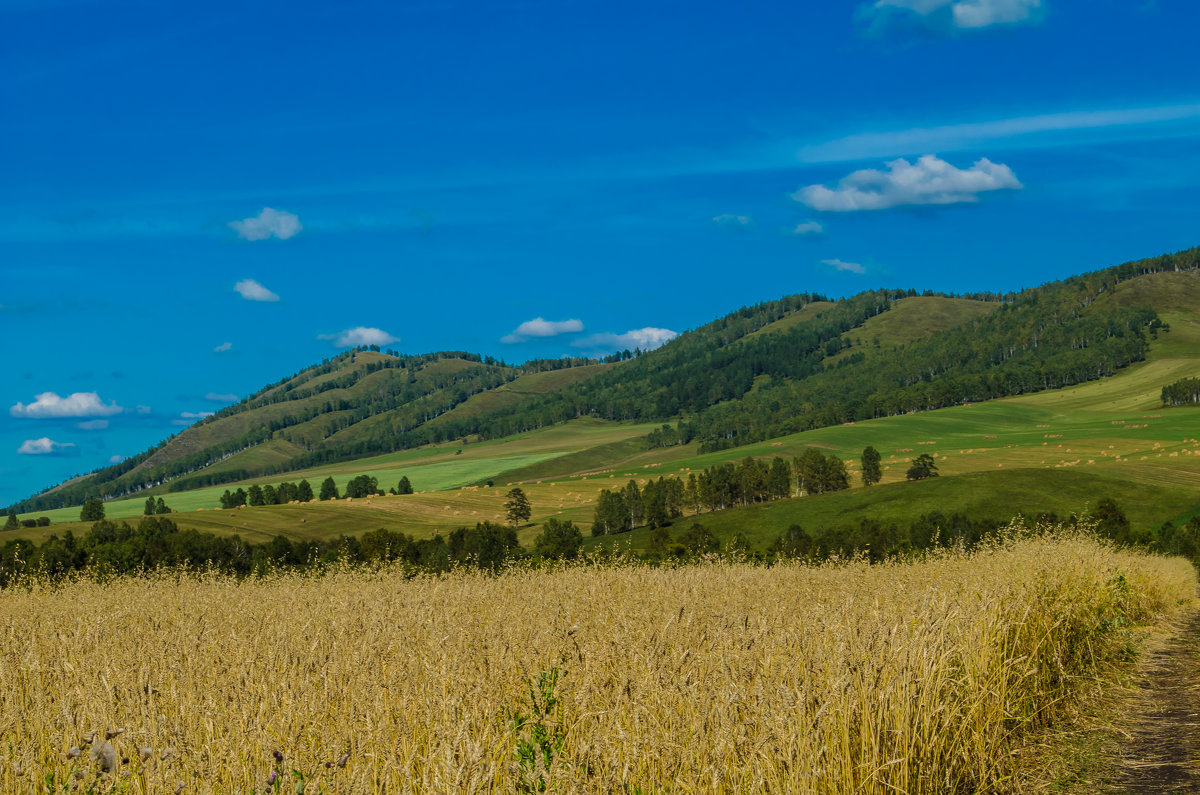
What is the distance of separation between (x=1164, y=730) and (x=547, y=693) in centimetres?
660

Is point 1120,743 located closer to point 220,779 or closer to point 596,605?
point 596,605

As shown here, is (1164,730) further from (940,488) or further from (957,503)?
(940,488)

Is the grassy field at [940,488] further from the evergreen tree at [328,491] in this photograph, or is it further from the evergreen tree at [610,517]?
the evergreen tree at [328,491]

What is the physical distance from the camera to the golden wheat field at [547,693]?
4566 millimetres

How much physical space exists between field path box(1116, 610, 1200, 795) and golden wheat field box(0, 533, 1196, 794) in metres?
0.78

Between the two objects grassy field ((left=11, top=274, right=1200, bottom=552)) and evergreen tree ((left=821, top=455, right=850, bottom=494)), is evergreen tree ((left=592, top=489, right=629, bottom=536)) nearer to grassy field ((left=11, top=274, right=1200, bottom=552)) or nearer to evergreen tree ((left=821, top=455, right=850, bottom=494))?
grassy field ((left=11, top=274, right=1200, bottom=552))

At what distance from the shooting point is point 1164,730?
8.48 meters

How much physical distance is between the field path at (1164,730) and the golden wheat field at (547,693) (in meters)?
0.78

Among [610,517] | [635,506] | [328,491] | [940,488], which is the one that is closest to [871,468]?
[940,488]

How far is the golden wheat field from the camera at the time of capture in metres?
4.57

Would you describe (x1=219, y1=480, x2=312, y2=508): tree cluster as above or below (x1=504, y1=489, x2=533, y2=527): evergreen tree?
above

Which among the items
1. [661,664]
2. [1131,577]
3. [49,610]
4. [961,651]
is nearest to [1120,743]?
[961,651]

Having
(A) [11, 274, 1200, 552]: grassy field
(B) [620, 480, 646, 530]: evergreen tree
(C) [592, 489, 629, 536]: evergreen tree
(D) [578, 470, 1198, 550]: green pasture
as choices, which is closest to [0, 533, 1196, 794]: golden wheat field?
(A) [11, 274, 1200, 552]: grassy field

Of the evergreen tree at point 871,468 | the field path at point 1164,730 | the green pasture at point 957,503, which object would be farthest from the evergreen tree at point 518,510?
the field path at point 1164,730
